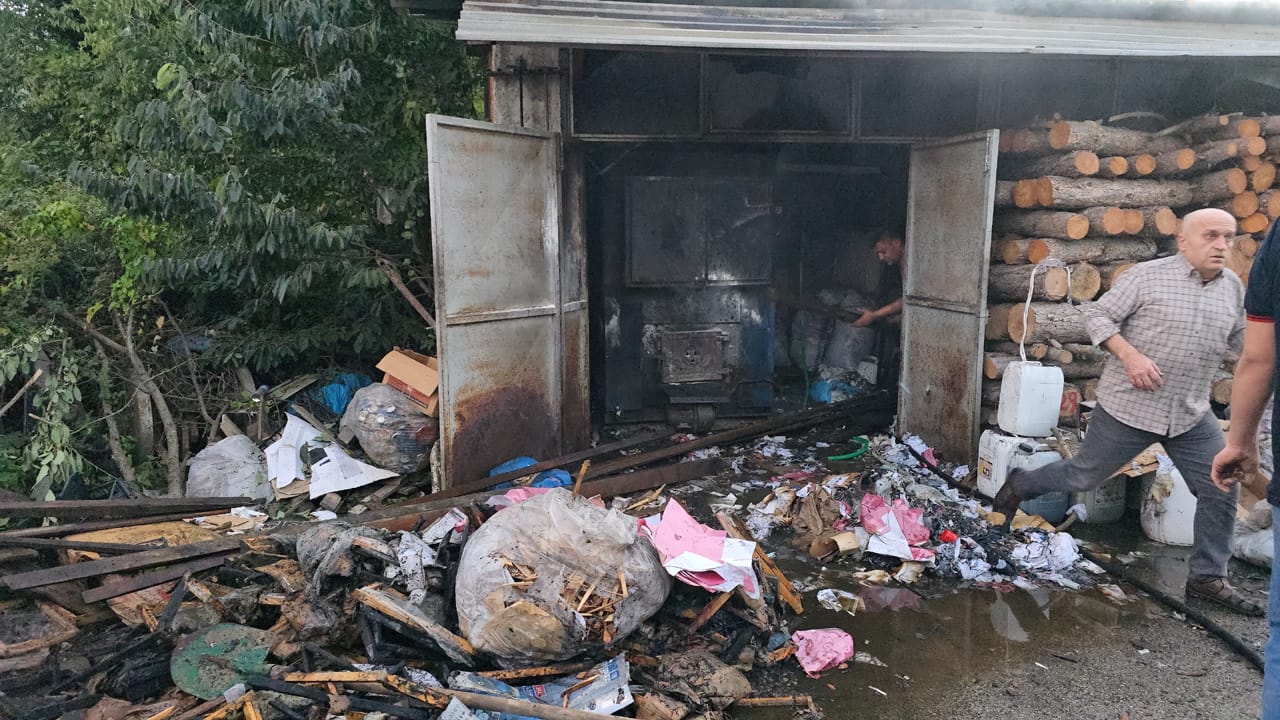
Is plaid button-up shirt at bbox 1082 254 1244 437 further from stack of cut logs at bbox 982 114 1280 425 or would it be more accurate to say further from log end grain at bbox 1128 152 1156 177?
log end grain at bbox 1128 152 1156 177

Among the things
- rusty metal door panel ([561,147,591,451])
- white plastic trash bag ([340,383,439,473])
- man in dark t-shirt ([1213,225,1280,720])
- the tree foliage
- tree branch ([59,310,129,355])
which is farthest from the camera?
rusty metal door panel ([561,147,591,451])

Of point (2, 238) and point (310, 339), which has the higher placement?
point (2, 238)

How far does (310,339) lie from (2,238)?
260 cm

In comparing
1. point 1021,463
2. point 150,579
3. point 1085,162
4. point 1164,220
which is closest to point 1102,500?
point 1021,463

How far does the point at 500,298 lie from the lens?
18.8ft

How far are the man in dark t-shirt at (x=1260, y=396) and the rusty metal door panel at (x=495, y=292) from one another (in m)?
4.29

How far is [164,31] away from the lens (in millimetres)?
6648

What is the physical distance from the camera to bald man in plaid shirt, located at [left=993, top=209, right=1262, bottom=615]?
402 cm

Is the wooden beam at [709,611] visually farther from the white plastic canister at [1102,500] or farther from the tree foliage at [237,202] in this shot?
the tree foliage at [237,202]

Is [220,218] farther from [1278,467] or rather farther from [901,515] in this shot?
[1278,467]

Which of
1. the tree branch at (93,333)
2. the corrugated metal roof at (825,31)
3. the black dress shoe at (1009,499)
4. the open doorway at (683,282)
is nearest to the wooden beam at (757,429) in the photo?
the open doorway at (683,282)

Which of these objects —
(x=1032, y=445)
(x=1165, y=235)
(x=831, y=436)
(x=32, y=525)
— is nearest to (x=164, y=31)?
(x=32, y=525)

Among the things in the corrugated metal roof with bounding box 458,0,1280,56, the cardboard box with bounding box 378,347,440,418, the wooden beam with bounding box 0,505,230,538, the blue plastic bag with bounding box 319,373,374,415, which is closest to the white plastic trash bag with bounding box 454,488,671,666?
the cardboard box with bounding box 378,347,440,418

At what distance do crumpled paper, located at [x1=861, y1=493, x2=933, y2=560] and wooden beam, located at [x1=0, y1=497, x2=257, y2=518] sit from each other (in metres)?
4.24
